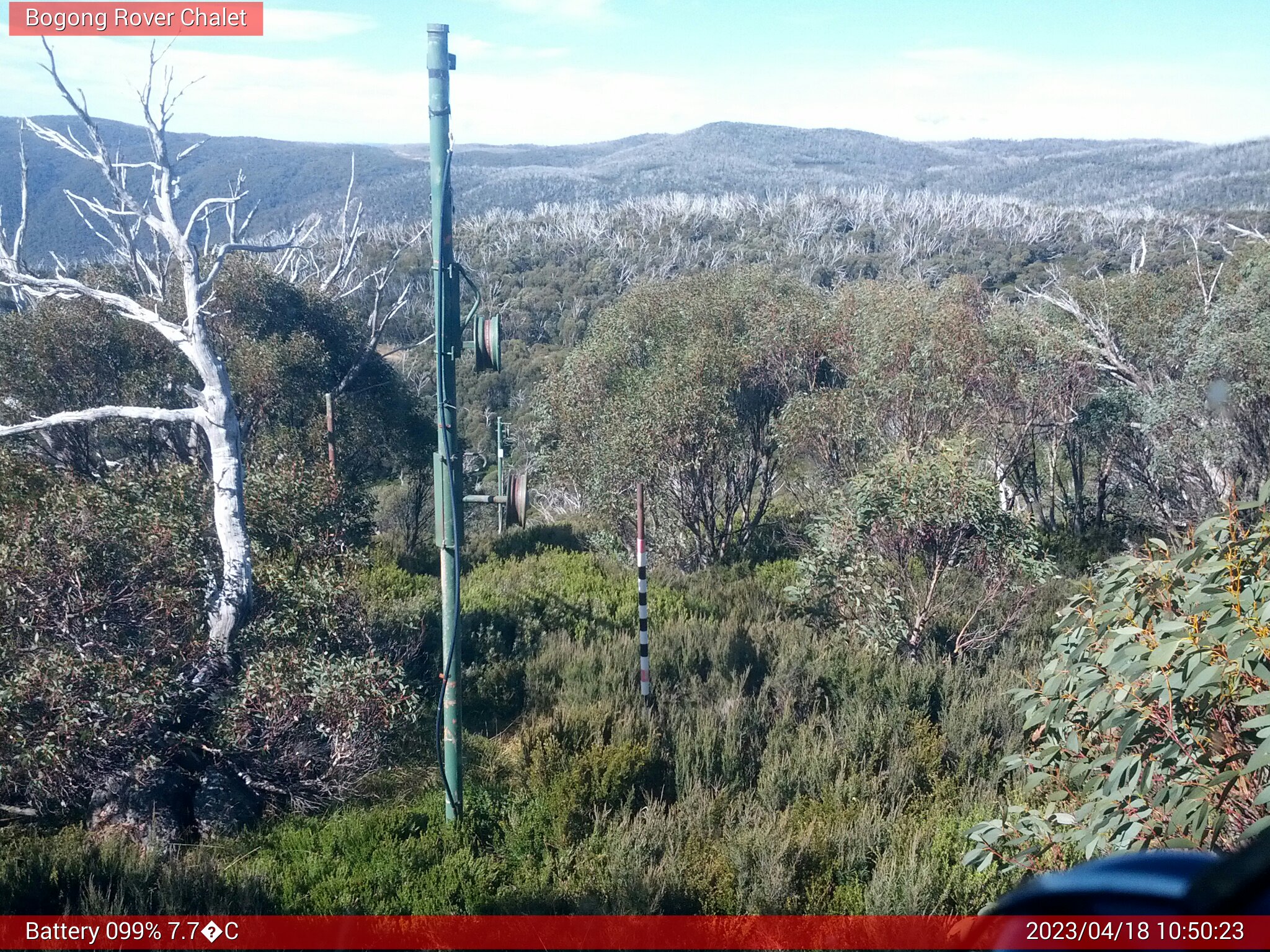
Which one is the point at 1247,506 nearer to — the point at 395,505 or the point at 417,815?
the point at 417,815

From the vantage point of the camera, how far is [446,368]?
494 centimetres

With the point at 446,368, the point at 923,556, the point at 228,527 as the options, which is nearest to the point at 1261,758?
the point at 446,368

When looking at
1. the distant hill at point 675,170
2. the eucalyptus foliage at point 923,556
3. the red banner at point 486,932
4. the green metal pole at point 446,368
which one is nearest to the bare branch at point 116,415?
the green metal pole at point 446,368

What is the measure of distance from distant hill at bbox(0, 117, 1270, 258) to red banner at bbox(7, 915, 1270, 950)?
3767cm

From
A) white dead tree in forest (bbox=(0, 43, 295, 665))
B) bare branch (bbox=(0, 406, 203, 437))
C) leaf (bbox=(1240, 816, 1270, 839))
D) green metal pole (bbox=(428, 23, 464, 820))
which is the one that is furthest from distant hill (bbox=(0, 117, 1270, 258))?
leaf (bbox=(1240, 816, 1270, 839))

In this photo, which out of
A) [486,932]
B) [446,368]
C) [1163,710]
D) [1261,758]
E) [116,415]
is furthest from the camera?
[116,415]

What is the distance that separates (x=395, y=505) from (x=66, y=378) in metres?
6.71

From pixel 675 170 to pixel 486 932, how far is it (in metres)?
97.8

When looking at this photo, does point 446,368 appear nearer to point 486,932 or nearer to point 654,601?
point 486,932

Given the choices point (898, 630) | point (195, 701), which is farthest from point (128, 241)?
point (898, 630)

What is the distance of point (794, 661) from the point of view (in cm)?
799

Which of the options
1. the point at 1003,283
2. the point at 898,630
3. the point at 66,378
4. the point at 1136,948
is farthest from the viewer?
the point at 1003,283

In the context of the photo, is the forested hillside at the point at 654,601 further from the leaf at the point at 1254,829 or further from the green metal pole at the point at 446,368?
the green metal pole at the point at 446,368

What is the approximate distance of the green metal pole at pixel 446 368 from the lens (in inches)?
185
